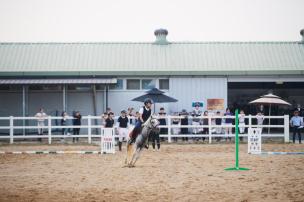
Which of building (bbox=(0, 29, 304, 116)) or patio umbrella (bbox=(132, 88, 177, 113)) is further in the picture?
building (bbox=(0, 29, 304, 116))

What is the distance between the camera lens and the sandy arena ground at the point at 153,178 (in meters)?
9.71

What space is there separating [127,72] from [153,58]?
8.77 ft

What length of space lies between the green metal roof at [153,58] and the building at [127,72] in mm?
56

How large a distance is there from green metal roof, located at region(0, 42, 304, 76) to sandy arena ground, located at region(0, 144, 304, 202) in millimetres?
12292

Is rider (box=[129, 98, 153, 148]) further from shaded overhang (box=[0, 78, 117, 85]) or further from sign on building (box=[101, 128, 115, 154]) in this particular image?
shaded overhang (box=[0, 78, 117, 85])

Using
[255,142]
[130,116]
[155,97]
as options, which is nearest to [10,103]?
[130,116]

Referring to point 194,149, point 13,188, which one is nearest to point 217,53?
point 194,149

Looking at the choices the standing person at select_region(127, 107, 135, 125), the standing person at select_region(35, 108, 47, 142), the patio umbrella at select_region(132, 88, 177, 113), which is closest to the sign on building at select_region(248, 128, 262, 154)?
the patio umbrella at select_region(132, 88, 177, 113)

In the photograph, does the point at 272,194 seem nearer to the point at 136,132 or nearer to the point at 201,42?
the point at 136,132

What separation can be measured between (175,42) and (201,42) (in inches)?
67.9

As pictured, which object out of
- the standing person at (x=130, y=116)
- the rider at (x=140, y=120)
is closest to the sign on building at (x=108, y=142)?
the rider at (x=140, y=120)

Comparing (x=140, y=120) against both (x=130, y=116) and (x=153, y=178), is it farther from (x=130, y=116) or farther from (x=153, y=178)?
(x=130, y=116)

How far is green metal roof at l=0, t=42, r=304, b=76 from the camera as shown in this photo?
98.9ft
